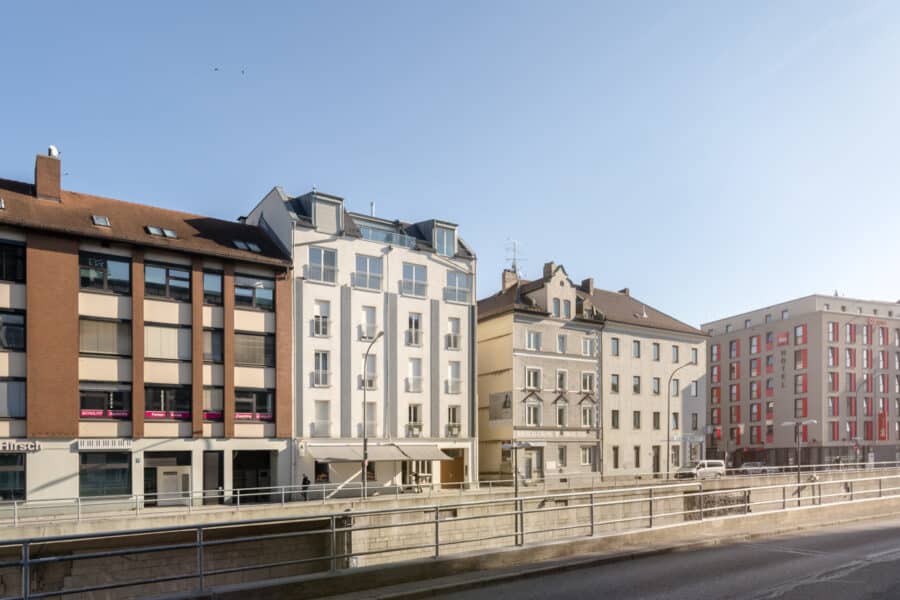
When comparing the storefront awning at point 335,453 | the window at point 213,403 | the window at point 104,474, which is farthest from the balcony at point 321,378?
the window at point 104,474

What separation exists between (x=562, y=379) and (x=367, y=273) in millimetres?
17147

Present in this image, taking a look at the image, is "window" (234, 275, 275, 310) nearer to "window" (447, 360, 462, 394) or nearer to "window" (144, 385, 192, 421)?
"window" (144, 385, 192, 421)

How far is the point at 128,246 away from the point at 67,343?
17.4 ft

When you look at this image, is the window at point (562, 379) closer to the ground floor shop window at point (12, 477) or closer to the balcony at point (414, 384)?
the balcony at point (414, 384)

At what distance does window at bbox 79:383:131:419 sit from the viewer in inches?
1363

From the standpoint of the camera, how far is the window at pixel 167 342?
1438 inches

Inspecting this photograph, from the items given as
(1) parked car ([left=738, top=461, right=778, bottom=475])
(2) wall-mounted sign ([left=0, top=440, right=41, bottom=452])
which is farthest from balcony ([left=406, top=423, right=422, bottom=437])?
(1) parked car ([left=738, top=461, right=778, bottom=475])

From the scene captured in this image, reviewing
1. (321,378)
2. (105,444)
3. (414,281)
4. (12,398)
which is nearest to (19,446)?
(12,398)

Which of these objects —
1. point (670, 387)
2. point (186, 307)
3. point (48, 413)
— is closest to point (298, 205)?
point (186, 307)

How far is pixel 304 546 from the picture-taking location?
29016 millimetres

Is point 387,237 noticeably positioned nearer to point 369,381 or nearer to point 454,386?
point 369,381

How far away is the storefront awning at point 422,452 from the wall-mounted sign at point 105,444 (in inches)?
592

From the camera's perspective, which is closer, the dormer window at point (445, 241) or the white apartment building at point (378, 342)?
the white apartment building at point (378, 342)

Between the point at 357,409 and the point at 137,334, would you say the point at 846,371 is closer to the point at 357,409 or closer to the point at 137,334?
the point at 357,409
